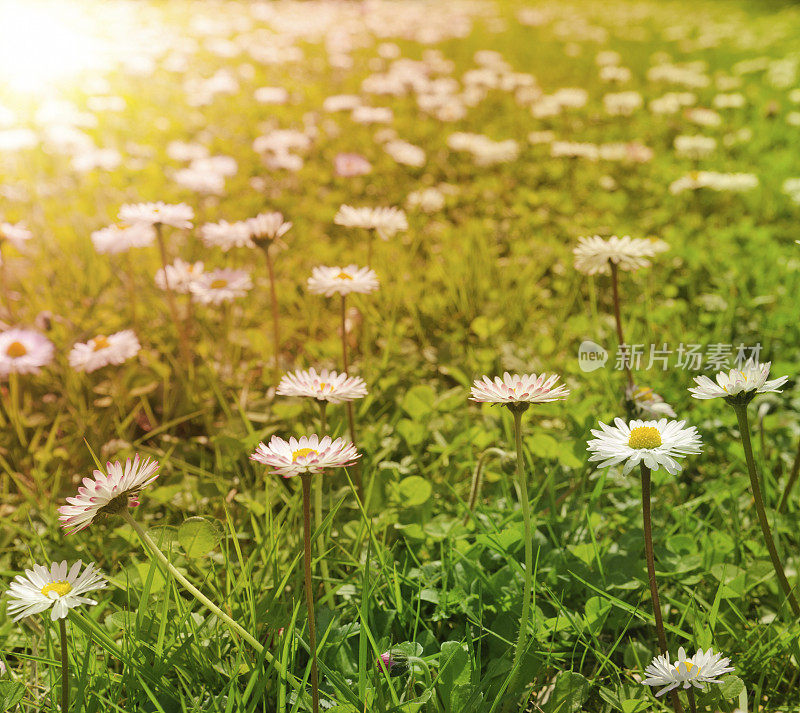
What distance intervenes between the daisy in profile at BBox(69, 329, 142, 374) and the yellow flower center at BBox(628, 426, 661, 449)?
1238 millimetres

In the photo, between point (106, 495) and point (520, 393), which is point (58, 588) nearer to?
point (106, 495)

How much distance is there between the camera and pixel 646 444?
1029 millimetres

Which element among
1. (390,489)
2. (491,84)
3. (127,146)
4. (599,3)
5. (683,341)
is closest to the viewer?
(390,489)

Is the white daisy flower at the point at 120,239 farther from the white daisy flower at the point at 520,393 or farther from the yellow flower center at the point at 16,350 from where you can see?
the white daisy flower at the point at 520,393

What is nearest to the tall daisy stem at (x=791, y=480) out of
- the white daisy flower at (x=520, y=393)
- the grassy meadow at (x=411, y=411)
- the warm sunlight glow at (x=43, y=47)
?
the grassy meadow at (x=411, y=411)

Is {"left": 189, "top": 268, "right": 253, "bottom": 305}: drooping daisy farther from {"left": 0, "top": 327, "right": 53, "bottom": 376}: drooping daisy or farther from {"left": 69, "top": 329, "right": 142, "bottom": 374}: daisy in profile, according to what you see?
{"left": 0, "top": 327, "right": 53, "bottom": 376}: drooping daisy

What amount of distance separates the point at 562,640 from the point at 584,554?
6.3 inches

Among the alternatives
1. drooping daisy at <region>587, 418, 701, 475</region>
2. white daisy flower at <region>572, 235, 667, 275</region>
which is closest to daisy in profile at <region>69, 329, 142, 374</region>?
white daisy flower at <region>572, 235, 667, 275</region>

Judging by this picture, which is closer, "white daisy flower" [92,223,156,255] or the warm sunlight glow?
"white daisy flower" [92,223,156,255]

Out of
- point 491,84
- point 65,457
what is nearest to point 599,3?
point 491,84

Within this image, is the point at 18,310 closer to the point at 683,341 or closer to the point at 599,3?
the point at 683,341

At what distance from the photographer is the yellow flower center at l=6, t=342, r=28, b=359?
6.16ft

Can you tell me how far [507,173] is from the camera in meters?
3.69

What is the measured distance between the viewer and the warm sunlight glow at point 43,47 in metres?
5.39
